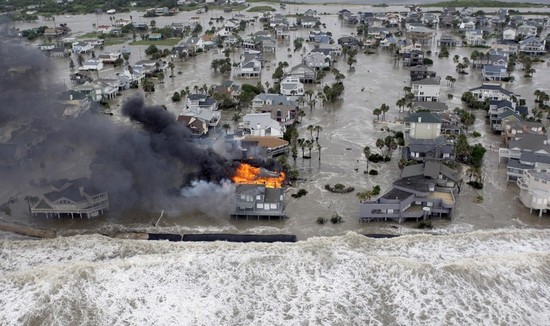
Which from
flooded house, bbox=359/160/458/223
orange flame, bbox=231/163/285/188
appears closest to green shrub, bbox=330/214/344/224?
flooded house, bbox=359/160/458/223

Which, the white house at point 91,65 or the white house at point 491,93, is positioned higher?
the white house at point 91,65

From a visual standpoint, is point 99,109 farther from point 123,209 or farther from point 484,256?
point 484,256

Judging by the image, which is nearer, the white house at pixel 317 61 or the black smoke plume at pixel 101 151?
the black smoke plume at pixel 101 151

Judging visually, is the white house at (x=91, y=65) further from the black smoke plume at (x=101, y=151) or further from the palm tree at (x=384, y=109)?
the palm tree at (x=384, y=109)

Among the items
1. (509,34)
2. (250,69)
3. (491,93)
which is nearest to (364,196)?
(491,93)

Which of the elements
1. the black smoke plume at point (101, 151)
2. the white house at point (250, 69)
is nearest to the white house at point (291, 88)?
the white house at point (250, 69)

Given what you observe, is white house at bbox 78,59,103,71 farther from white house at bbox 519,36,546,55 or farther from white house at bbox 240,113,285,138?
white house at bbox 519,36,546,55

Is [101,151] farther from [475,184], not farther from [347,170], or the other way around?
[475,184]
